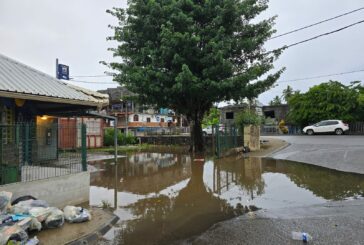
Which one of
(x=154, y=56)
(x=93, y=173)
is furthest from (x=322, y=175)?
(x=154, y=56)

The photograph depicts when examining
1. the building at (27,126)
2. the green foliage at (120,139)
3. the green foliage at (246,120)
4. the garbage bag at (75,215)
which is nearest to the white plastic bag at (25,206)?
the garbage bag at (75,215)

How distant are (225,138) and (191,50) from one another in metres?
5.62

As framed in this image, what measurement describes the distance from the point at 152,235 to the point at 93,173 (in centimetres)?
757

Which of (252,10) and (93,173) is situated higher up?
(252,10)

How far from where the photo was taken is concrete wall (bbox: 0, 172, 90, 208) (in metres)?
6.25

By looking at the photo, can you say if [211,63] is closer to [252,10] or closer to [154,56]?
[154,56]

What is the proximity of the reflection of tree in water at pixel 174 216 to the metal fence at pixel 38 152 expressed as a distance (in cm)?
219

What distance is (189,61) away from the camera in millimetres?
16188

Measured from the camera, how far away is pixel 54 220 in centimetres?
540

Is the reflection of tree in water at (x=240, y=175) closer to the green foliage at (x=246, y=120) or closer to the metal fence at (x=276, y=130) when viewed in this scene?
the green foliage at (x=246, y=120)

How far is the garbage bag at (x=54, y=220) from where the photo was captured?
17.6 ft

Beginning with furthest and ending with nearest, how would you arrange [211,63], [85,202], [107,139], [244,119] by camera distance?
1. [107,139]
2. [244,119]
3. [211,63]
4. [85,202]

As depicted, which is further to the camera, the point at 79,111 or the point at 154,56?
the point at 154,56

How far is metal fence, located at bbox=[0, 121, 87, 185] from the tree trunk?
1079cm
